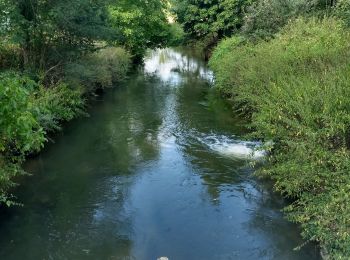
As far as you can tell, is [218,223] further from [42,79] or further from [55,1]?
[55,1]

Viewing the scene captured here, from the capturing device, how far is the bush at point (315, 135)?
21.8 feet

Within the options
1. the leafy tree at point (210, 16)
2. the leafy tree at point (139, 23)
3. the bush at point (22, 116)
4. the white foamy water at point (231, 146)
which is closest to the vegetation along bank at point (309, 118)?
the white foamy water at point (231, 146)

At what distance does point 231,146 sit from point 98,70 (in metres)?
8.70

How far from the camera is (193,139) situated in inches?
526

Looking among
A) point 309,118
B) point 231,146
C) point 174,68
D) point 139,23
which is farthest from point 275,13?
point 139,23

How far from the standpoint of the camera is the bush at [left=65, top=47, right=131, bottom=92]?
1588 cm

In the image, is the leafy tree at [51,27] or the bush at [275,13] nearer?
the leafy tree at [51,27]

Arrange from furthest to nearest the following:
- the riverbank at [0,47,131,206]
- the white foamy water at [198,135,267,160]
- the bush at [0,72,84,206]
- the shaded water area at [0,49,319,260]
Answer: the white foamy water at [198,135,267,160] < the shaded water area at [0,49,319,260] < the riverbank at [0,47,131,206] < the bush at [0,72,84,206]

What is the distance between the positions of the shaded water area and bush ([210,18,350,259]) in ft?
2.57

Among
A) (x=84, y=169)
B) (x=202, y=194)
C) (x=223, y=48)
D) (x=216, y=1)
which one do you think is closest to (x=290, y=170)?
(x=202, y=194)

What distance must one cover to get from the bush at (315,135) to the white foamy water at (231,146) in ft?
4.36

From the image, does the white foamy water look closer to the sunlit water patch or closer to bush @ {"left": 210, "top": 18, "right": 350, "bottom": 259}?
bush @ {"left": 210, "top": 18, "right": 350, "bottom": 259}

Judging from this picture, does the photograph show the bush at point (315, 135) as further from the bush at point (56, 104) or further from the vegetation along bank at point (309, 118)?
the bush at point (56, 104)

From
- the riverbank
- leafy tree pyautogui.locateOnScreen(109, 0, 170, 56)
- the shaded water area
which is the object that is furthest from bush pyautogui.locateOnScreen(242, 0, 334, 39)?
leafy tree pyautogui.locateOnScreen(109, 0, 170, 56)
